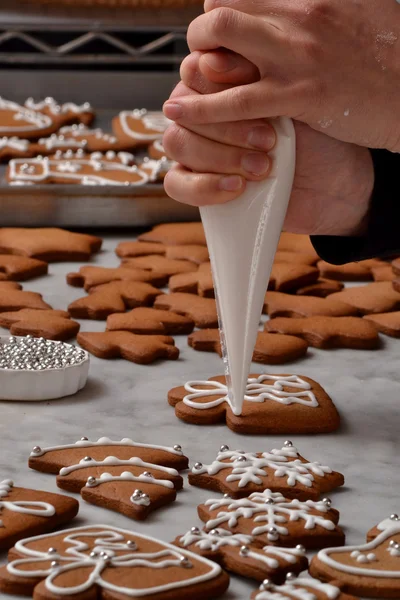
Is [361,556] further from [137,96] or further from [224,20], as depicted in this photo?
[137,96]

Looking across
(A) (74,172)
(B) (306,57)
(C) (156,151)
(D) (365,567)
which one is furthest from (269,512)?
(C) (156,151)

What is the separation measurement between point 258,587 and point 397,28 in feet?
1.95

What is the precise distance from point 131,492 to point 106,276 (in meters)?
0.79

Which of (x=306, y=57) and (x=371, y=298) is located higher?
(x=306, y=57)

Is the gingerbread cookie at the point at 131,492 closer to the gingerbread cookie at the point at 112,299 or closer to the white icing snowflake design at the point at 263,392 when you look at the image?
the white icing snowflake design at the point at 263,392

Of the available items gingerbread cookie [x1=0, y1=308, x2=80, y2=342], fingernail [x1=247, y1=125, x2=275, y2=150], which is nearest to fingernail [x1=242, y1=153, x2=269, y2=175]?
fingernail [x1=247, y1=125, x2=275, y2=150]

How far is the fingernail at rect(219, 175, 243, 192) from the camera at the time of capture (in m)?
1.05

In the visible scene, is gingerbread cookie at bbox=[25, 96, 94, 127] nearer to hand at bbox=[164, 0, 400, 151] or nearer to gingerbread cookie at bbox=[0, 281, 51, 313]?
gingerbread cookie at bbox=[0, 281, 51, 313]

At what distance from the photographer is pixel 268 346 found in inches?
56.6

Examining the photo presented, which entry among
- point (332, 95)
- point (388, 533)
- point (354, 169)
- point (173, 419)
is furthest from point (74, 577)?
point (354, 169)

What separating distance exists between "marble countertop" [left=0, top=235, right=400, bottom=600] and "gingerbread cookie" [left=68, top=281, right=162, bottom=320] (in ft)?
0.16

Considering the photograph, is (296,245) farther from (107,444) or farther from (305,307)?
(107,444)

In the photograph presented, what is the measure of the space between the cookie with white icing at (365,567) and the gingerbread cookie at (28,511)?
249mm

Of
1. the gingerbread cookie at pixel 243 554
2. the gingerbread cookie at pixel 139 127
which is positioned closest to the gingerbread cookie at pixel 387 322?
the gingerbread cookie at pixel 243 554
